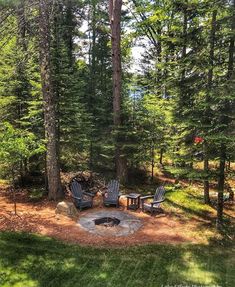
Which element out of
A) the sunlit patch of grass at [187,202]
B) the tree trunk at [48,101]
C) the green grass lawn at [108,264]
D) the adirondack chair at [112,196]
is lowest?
the green grass lawn at [108,264]

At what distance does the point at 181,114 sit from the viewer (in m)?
9.69

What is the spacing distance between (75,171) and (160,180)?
439cm

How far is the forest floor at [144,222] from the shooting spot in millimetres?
8508

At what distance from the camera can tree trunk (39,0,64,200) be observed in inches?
414

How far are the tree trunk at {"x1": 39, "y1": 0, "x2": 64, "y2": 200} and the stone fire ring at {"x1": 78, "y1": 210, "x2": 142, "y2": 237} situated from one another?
Result: 7.45ft

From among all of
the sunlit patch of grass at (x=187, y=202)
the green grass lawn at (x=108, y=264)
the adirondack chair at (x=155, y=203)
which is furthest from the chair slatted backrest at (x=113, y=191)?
the green grass lawn at (x=108, y=264)

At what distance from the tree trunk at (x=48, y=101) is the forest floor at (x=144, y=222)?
76cm

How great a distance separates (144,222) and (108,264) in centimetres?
288

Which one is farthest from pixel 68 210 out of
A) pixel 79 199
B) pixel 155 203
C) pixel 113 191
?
pixel 155 203

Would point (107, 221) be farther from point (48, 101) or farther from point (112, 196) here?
point (48, 101)

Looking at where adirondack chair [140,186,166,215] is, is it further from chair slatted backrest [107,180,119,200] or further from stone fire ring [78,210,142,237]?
chair slatted backrest [107,180,119,200]

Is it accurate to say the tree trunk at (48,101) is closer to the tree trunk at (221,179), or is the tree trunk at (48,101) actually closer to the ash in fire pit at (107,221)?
the ash in fire pit at (107,221)

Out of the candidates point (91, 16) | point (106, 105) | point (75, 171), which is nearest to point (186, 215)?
point (75, 171)

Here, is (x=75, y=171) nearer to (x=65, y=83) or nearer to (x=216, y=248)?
(x=65, y=83)
